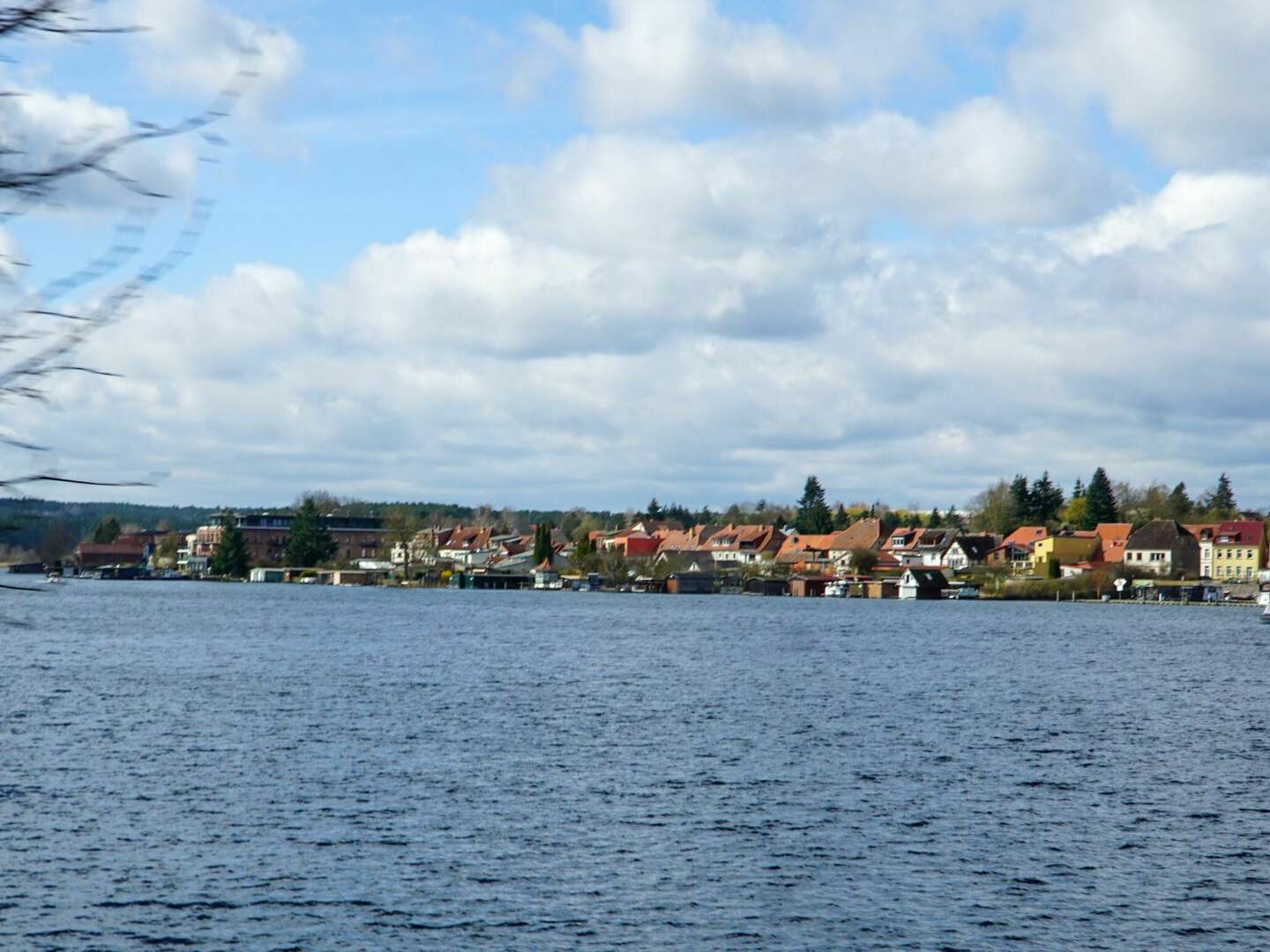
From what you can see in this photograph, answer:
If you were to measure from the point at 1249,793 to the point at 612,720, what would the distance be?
57.9 feet

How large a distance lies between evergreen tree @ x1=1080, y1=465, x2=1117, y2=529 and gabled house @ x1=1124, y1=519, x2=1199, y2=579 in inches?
675

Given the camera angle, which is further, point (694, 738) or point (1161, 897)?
point (694, 738)

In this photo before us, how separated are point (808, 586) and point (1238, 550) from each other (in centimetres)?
4983

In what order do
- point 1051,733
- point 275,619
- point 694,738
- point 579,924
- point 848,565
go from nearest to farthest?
1. point 579,924
2. point 694,738
3. point 1051,733
4. point 275,619
5. point 848,565

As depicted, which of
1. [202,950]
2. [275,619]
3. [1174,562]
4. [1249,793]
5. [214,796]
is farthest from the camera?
[1174,562]

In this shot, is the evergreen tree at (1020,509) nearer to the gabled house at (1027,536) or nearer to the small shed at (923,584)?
the gabled house at (1027,536)

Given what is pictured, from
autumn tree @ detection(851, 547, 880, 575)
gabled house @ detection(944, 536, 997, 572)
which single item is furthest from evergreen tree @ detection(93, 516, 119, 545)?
gabled house @ detection(944, 536, 997, 572)

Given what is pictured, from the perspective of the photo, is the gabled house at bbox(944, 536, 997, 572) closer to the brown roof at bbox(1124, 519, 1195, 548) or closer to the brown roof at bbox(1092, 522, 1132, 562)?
the brown roof at bbox(1092, 522, 1132, 562)

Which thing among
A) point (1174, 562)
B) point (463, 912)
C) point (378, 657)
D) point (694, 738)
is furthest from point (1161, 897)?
point (1174, 562)

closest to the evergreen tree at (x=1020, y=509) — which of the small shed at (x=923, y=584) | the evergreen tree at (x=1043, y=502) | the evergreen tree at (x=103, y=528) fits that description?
the evergreen tree at (x=1043, y=502)

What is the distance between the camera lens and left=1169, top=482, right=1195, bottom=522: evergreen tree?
626ft

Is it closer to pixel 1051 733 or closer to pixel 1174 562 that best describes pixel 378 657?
pixel 1051 733

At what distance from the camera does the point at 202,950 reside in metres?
18.0

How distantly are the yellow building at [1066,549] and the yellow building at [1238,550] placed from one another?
13.6 meters
